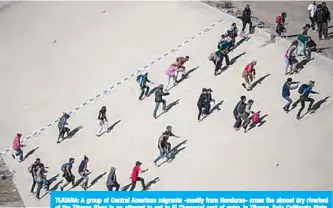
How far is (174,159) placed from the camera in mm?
20750

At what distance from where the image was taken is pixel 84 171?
782 inches

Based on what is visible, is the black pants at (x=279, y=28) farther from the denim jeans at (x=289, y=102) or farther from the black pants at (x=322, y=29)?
the denim jeans at (x=289, y=102)

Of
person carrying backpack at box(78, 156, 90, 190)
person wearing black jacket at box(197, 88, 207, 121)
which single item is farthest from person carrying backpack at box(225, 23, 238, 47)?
person carrying backpack at box(78, 156, 90, 190)

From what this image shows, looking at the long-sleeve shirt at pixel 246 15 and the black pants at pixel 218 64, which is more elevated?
the long-sleeve shirt at pixel 246 15

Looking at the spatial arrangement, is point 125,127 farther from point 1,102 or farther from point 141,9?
point 141,9

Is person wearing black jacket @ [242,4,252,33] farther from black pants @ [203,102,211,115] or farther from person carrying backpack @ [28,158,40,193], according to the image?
person carrying backpack @ [28,158,40,193]

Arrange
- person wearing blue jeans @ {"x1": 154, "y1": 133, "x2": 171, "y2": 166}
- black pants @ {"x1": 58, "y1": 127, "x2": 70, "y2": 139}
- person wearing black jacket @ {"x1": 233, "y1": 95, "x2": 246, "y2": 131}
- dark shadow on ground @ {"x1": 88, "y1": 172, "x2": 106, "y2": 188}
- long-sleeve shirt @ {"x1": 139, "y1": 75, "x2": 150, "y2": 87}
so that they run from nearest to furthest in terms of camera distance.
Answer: person wearing blue jeans @ {"x1": 154, "y1": 133, "x2": 171, "y2": 166}
dark shadow on ground @ {"x1": 88, "y1": 172, "x2": 106, "y2": 188}
person wearing black jacket @ {"x1": 233, "y1": 95, "x2": 246, "y2": 131}
black pants @ {"x1": 58, "y1": 127, "x2": 70, "y2": 139}
long-sleeve shirt @ {"x1": 139, "y1": 75, "x2": 150, "y2": 87}

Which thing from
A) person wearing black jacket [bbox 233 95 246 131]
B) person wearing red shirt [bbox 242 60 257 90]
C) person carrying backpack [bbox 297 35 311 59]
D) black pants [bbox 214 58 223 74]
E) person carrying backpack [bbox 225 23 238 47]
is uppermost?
person carrying backpack [bbox 225 23 238 47]

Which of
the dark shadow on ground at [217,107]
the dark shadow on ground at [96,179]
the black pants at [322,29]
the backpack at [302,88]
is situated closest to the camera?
the dark shadow on ground at [96,179]

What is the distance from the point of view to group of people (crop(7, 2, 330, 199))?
19906mm

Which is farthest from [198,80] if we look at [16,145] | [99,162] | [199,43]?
[16,145]

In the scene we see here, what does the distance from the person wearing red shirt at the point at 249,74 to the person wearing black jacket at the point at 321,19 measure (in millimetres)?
3931

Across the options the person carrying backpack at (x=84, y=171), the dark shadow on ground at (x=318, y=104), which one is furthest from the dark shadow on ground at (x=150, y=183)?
the dark shadow on ground at (x=318, y=104)

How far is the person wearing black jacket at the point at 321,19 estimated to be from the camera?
25.4 metres
